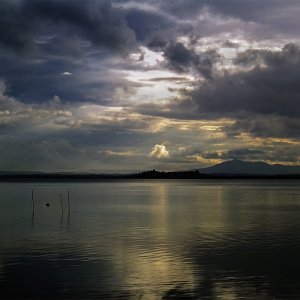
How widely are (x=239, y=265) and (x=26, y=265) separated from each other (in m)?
13.1

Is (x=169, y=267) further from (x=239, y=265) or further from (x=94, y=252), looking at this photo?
(x=94, y=252)

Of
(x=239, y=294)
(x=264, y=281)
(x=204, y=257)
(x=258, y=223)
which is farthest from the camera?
(x=258, y=223)

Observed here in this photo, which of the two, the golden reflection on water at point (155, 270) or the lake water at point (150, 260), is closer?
the lake water at point (150, 260)

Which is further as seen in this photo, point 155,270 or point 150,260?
point 150,260

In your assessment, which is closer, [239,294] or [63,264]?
[239,294]

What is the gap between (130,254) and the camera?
31953 millimetres

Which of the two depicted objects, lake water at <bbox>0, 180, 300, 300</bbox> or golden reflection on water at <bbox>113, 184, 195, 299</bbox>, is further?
golden reflection on water at <bbox>113, 184, 195, 299</bbox>

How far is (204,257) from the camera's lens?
101 feet

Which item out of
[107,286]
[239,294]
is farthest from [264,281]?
[107,286]

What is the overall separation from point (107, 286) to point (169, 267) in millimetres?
5731

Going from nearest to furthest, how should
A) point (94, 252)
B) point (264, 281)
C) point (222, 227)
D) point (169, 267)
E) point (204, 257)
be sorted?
1. point (264, 281)
2. point (169, 267)
3. point (204, 257)
4. point (94, 252)
5. point (222, 227)

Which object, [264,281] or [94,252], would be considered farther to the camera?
[94,252]

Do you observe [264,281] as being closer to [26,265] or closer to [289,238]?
[26,265]

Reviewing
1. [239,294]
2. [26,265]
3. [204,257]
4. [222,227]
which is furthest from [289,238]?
[26,265]
